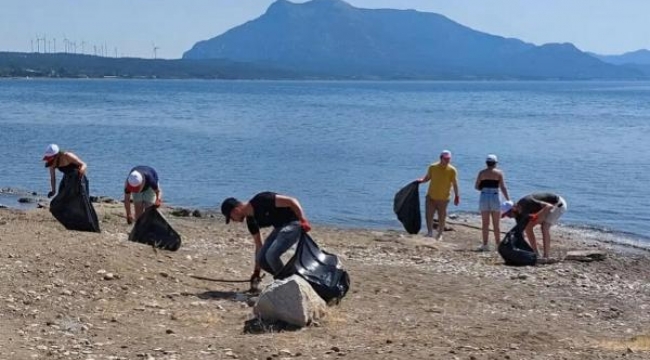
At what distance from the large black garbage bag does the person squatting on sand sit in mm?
4650

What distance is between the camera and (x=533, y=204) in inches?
603

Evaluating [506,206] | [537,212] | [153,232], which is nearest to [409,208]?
[506,206]

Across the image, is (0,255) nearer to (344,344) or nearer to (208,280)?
(208,280)

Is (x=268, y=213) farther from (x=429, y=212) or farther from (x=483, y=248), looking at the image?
(x=429, y=212)

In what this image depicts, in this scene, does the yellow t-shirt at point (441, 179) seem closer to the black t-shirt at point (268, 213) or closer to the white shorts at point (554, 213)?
the white shorts at point (554, 213)

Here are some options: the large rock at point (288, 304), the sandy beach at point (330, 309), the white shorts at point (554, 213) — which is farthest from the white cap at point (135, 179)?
the white shorts at point (554, 213)

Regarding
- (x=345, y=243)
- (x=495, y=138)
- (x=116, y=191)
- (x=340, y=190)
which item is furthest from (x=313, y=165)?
(x=345, y=243)

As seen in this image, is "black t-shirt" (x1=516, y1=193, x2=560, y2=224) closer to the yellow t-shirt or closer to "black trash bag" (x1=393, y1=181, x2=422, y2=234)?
the yellow t-shirt

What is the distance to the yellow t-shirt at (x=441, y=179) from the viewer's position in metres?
17.3

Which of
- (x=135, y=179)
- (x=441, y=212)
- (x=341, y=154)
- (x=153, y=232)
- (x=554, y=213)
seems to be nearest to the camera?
(x=153, y=232)

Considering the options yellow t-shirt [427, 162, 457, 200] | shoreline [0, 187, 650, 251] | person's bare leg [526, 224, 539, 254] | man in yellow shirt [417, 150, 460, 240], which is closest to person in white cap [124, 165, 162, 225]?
man in yellow shirt [417, 150, 460, 240]

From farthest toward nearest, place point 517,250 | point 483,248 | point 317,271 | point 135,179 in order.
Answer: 1. point 483,248
2. point 517,250
3. point 135,179
4. point 317,271

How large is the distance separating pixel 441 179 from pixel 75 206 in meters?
6.21

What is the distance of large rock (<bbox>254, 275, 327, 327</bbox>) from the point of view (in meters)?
9.73
